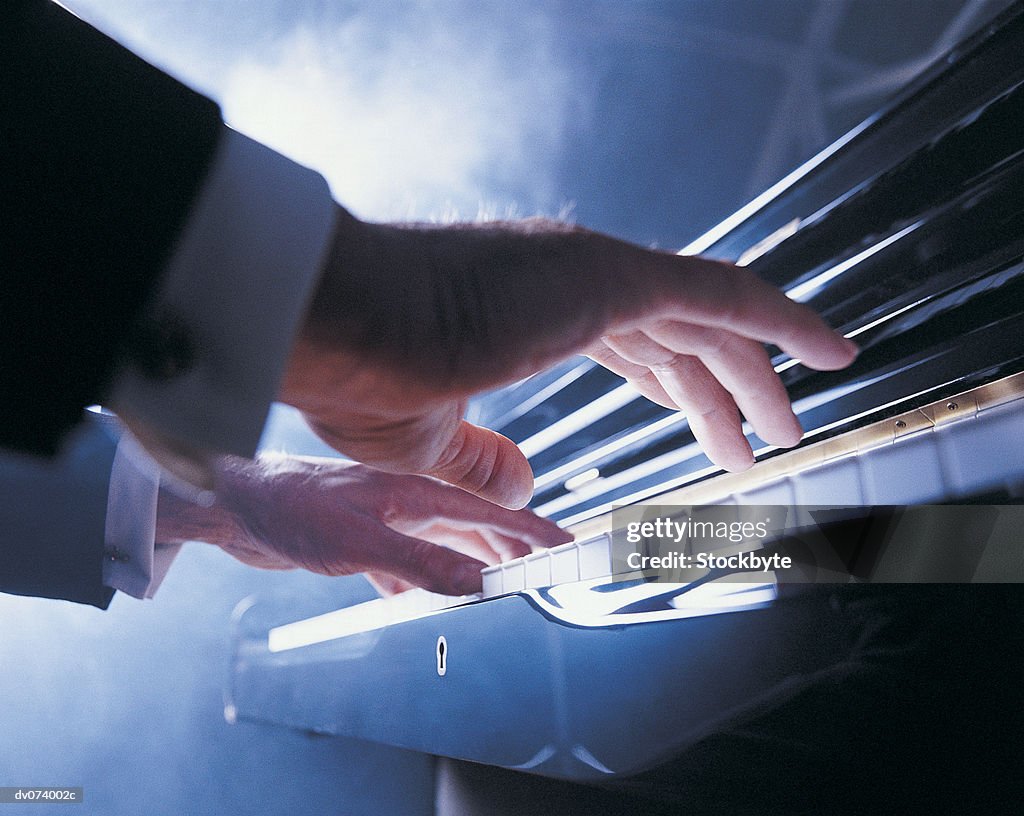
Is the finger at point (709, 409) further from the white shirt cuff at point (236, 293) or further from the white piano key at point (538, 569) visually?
the white shirt cuff at point (236, 293)

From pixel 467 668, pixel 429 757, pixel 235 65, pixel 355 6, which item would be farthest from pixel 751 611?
pixel 235 65

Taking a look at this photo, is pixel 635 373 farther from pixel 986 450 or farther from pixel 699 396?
pixel 986 450

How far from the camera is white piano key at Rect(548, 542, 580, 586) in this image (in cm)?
47

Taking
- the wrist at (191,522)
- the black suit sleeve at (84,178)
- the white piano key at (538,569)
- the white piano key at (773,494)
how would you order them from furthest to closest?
the wrist at (191,522), the white piano key at (538,569), the white piano key at (773,494), the black suit sleeve at (84,178)

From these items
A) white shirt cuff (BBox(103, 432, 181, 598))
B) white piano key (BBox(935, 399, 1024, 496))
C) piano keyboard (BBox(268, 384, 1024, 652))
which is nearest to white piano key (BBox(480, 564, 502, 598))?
piano keyboard (BBox(268, 384, 1024, 652))

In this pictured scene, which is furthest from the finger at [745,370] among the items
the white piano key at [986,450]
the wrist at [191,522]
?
the wrist at [191,522]

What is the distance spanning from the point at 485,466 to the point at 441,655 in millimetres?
149

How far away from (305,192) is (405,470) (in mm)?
214

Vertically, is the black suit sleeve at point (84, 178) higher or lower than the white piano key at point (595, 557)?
higher

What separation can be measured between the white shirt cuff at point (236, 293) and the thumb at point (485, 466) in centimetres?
23

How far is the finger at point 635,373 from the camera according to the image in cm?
52

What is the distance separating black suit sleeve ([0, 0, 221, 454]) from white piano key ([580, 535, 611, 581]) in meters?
0.30

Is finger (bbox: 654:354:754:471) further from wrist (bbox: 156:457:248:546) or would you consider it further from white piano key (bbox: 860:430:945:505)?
wrist (bbox: 156:457:248:546)

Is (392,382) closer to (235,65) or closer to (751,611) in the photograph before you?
(751,611)
